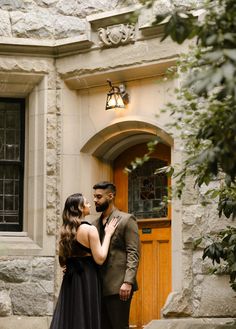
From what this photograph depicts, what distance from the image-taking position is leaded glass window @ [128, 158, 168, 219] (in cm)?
884

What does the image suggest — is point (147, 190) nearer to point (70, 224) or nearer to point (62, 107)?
point (62, 107)

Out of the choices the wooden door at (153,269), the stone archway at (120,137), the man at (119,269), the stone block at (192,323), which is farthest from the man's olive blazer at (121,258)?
the wooden door at (153,269)

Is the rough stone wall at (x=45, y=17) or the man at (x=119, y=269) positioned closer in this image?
the man at (x=119, y=269)

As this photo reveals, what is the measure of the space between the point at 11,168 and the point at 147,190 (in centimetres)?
148

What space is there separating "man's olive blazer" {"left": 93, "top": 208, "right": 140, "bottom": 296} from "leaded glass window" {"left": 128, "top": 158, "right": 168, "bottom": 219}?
206 centimetres

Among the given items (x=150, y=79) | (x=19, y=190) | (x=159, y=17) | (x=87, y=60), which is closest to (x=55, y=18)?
(x=87, y=60)

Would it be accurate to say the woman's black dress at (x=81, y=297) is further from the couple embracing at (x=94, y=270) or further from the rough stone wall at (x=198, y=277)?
the rough stone wall at (x=198, y=277)

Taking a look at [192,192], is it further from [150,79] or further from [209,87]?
[209,87]

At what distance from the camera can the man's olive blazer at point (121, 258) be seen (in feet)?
21.6

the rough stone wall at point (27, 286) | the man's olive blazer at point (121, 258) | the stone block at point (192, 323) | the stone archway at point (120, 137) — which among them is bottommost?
the stone block at point (192, 323)

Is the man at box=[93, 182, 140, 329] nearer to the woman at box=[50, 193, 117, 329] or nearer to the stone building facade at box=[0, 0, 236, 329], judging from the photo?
the woman at box=[50, 193, 117, 329]

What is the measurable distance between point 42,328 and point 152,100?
8.15 feet

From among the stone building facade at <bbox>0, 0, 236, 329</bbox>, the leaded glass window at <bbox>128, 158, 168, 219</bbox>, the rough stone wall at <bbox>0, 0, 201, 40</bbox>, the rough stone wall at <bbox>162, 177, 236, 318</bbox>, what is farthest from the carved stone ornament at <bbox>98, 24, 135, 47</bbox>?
the rough stone wall at <bbox>162, 177, 236, 318</bbox>

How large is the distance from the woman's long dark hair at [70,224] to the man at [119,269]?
0.30 m
